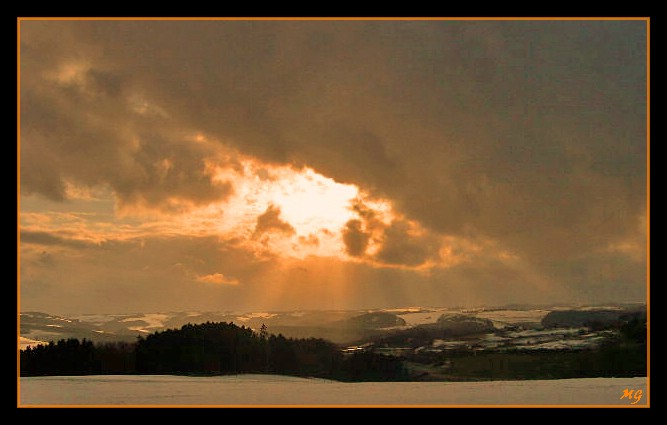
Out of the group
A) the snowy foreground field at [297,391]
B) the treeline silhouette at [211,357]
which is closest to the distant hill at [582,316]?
the snowy foreground field at [297,391]

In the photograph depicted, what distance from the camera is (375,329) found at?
11.5m

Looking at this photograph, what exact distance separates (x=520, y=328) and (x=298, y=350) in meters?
3.40

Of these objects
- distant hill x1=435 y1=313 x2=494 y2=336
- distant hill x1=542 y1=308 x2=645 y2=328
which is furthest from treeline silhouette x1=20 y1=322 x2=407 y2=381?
distant hill x1=542 y1=308 x2=645 y2=328

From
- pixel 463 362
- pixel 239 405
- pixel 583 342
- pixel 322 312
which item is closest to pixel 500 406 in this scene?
pixel 463 362

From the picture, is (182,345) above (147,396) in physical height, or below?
above

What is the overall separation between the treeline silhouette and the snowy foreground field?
0.13 m

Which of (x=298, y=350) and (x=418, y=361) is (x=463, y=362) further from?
(x=298, y=350)

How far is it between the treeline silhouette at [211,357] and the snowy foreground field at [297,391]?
0.44 feet

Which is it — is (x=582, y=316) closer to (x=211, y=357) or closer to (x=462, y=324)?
(x=462, y=324)

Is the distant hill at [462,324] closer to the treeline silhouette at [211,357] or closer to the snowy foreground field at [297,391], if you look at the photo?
the snowy foreground field at [297,391]

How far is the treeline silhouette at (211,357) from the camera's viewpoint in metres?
11.5

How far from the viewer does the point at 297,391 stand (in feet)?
37.4

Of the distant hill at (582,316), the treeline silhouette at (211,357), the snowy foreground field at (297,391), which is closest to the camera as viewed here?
the snowy foreground field at (297,391)

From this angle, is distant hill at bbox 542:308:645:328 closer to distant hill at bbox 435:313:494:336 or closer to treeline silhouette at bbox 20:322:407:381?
distant hill at bbox 435:313:494:336
